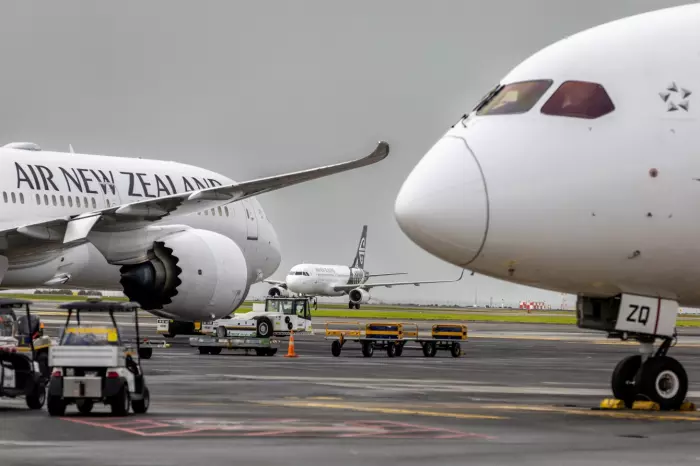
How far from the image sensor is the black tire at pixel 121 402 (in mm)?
18750

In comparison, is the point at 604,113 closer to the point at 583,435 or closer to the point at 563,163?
the point at 563,163

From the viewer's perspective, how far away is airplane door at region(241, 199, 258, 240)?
144 feet

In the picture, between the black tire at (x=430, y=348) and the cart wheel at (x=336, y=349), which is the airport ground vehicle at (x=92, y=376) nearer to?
the cart wheel at (x=336, y=349)

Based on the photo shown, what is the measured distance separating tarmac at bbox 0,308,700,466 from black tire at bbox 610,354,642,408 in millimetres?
448

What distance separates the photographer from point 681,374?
63.0 ft

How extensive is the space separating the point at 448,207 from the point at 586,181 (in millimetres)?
1882

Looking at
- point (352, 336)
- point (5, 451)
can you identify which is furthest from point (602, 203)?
point (352, 336)

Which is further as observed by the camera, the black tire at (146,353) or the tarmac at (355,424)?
the black tire at (146,353)

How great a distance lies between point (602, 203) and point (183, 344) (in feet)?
105

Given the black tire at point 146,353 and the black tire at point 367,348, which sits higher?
the black tire at point 367,348

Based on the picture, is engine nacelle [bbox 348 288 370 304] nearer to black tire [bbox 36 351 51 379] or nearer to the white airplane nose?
black tire [bbox 36 351 51 379]

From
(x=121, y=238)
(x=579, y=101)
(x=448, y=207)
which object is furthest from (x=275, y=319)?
(x=448, y=207)

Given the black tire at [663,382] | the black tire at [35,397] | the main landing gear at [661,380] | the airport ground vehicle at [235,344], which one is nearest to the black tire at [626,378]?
the main landing gear at [661,380]

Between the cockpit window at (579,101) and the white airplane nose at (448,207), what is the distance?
1449mm
